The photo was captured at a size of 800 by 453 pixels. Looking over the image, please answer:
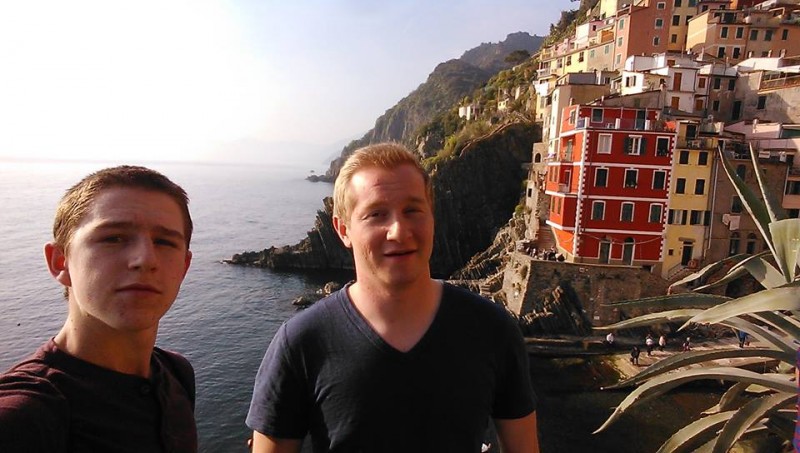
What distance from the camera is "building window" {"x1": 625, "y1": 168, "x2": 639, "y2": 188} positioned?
29.7 metres

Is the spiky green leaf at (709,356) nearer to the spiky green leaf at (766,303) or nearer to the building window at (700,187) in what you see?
the spiky green leaf at (766,303)

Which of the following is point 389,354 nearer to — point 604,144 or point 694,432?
point 694,432

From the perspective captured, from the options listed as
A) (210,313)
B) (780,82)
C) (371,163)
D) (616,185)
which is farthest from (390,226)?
(780,82)

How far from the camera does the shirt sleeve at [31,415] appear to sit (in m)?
1.86

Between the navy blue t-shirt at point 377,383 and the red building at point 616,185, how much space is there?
96.8 ft

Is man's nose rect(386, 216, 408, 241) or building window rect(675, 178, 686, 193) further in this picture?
building window rect(675, 178, 686, 193)

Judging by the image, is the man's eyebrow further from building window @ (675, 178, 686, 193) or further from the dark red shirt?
building window @ (675, 178, 686, 193)

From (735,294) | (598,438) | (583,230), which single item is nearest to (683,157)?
(583,230)

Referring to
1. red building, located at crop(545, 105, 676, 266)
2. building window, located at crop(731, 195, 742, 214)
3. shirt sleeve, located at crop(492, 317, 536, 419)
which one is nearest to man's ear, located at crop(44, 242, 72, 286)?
shirt sleeve, located at crop(492, 317, 536, 419)

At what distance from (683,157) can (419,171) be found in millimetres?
32465

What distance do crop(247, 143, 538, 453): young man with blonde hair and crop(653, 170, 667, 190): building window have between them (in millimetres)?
30805

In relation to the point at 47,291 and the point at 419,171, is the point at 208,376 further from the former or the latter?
the point at 419,171

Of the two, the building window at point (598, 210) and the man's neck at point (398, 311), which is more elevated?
the man's neck at point (398, 311)

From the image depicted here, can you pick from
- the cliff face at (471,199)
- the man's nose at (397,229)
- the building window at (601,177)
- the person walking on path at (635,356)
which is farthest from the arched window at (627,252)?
the man's nose at (397,229)
